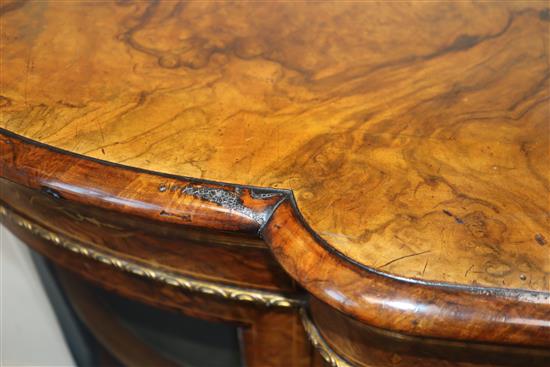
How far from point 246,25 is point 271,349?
286mm

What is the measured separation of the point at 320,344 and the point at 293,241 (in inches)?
3.9

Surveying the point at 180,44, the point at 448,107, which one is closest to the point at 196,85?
the point at 180,44

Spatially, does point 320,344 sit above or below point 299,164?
below

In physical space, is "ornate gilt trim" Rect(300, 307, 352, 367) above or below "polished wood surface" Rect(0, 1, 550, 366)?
below

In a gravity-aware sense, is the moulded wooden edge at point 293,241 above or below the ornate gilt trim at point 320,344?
above

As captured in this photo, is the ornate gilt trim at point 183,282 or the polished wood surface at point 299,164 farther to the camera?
the ornate gilt trim at point 183,282

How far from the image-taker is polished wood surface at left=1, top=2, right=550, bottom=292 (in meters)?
0.39

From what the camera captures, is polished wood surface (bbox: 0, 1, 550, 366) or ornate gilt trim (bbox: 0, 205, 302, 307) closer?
polished wood surface (bbox: 0, 1, 550, 366)

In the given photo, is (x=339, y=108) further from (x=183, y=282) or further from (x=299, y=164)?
(x=183, y=282)

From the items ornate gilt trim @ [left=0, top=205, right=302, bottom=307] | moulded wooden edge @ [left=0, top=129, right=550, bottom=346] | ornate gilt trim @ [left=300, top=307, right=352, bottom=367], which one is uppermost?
moulded wooden edge @ [left=0, top=129, right=550, bottom=346]

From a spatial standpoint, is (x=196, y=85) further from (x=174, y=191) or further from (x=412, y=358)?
(x=412, y=358)

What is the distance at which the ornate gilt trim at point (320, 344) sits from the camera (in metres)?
0.43

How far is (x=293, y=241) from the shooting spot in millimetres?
387

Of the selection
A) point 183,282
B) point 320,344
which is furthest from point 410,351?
point 183,282
